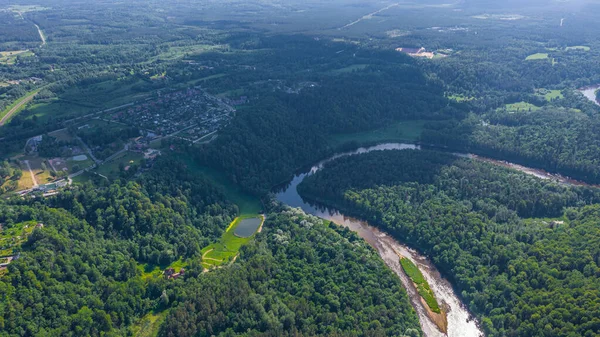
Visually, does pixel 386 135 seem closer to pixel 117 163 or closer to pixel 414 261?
pixel 414 261

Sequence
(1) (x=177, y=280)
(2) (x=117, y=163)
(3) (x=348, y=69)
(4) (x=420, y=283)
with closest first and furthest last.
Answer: (1) (x=177, y=280) < (4) (x=420, y=283) < (2) (x=117, y=163) < (3) (x=348, y=69)

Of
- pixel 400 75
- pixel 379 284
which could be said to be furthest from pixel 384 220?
pixel 400 75

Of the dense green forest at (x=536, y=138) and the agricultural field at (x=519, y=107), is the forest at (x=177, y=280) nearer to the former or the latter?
the dense green forest at (x=536, y=138)

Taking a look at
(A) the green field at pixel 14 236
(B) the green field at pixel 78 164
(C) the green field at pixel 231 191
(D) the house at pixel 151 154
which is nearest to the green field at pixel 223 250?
(C) the green field at pixel 231 191

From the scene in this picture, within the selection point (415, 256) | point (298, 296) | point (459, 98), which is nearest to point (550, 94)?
point (459, 98)

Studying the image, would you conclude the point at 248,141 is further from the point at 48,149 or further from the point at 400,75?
the point at 400,75

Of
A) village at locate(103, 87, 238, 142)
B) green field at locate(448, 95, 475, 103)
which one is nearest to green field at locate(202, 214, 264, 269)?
village at locate(103, 87, 238, 142)
